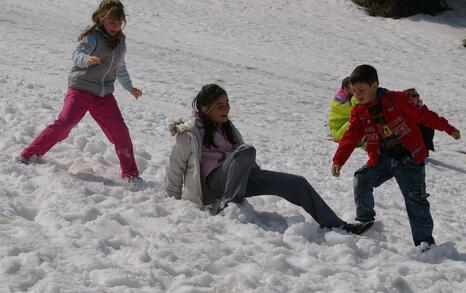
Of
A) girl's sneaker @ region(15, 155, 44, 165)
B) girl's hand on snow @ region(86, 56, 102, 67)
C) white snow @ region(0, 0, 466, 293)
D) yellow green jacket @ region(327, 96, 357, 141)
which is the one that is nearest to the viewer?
white snow @ region(0, 0, 466, 293)

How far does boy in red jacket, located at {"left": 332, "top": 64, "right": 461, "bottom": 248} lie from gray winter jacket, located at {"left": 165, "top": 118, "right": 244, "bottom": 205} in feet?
3.49

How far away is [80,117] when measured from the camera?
583 centimetres

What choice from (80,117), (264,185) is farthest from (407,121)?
(80,117)

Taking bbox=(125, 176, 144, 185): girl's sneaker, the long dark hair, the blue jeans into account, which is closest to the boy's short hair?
the blue jeans

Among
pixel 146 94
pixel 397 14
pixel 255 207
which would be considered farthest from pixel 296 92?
pixel 397 14

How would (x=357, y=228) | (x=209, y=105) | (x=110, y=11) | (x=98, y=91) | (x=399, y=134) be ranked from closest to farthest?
(x=399, y=134) < (x=357, y=228) < (x=209, y=105) < (x=110, y=11) < (x=98, y=91)

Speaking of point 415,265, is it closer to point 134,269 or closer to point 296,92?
point 134,269

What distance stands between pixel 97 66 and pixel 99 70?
0.04m

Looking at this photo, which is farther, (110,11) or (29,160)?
(29,160)

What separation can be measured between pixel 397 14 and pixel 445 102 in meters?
8.50

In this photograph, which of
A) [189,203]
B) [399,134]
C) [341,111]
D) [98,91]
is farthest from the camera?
[341,111]

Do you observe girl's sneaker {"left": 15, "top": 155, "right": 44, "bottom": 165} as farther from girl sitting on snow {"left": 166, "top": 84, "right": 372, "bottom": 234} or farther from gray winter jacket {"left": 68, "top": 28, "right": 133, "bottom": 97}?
girl sitting on snow {"left": 166, "top": 84, "right": 372, "bottom": 234}

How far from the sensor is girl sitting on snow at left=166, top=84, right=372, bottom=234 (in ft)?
16.7

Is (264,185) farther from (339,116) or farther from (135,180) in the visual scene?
(339,116)
